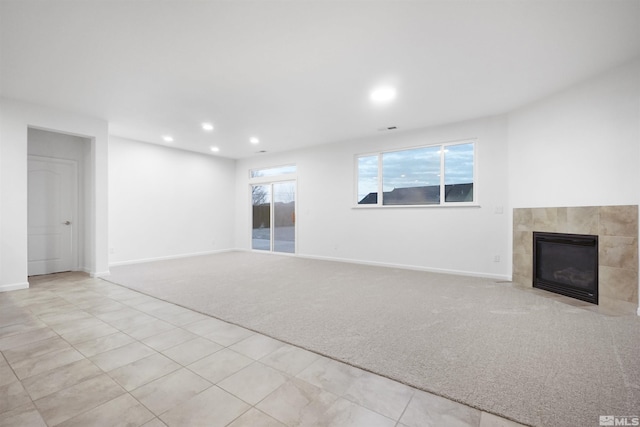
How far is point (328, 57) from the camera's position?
296 cm

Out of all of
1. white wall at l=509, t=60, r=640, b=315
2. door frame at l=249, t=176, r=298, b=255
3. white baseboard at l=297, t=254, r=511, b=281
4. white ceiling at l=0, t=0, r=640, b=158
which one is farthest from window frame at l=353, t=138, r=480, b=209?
door frame at l=249, t=176, r=298, b=255

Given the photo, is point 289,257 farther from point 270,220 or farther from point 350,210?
point 350,210

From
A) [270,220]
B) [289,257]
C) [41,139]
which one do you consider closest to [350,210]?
[289,257]

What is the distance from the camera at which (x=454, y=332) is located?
8.59 ft

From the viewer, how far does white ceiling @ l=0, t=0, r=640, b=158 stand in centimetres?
230

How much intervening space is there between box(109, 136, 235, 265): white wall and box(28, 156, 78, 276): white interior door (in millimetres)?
645

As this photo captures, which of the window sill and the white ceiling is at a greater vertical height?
the white ceiling

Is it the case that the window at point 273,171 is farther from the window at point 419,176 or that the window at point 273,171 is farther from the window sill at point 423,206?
the window sill at point 423,206

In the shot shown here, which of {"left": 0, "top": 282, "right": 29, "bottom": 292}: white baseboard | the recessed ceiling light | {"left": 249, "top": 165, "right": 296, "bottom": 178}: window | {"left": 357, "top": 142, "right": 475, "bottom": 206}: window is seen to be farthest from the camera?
{"left": 249, "top": 165, "right": 296, "bottom": 178}: window

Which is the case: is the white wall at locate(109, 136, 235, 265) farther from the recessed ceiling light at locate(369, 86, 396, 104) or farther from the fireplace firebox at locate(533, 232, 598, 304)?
the fireplace firebox at locate(533, 232, 598, 304)

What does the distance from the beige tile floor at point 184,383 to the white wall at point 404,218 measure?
151 inches

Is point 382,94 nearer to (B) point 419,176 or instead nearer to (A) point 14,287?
(B) point 419,176

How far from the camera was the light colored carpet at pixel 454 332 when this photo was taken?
1.73 meters

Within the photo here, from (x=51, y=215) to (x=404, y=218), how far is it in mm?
6698
